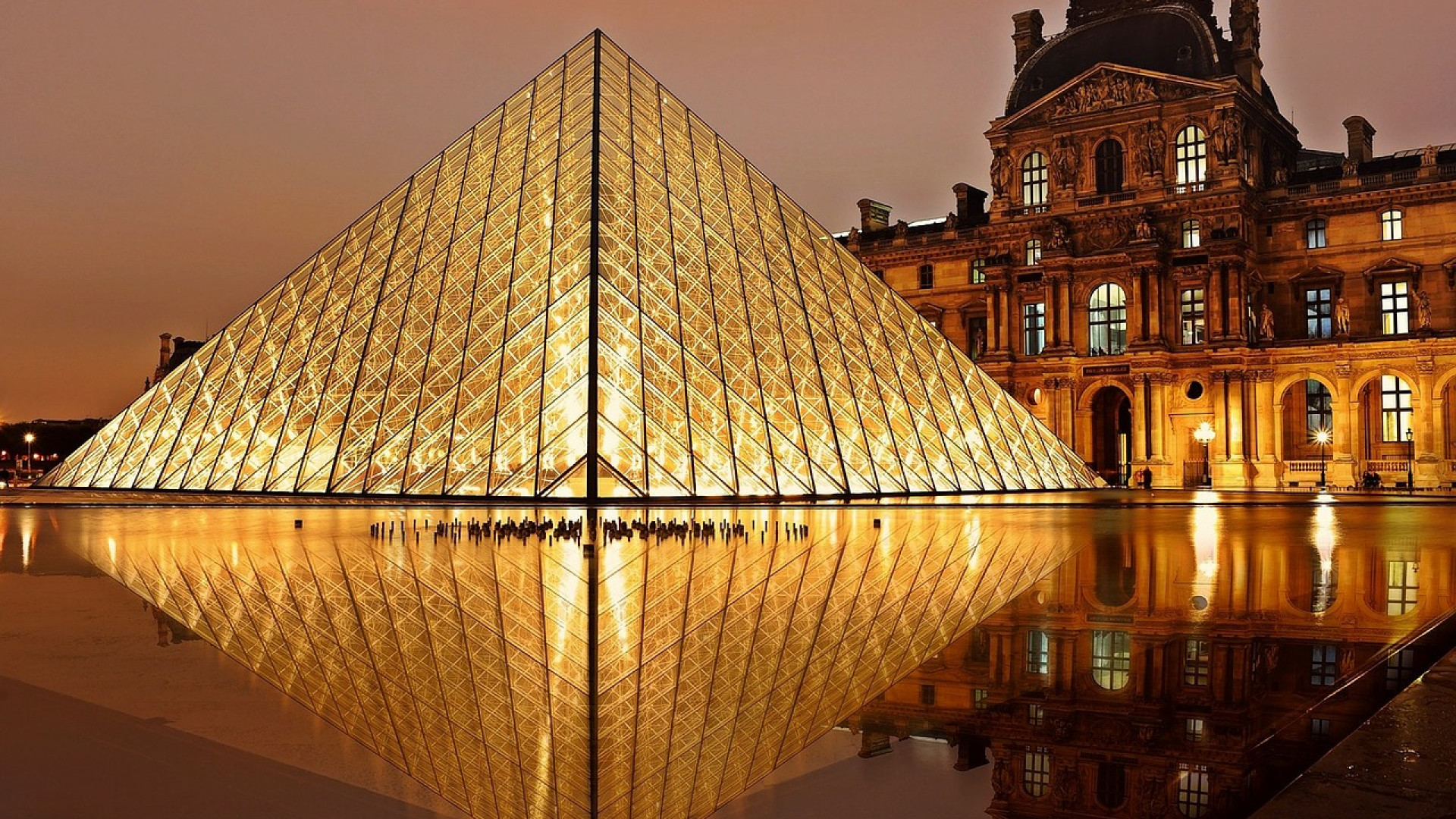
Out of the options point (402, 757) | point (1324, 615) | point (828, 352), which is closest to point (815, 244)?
point (828, 352)

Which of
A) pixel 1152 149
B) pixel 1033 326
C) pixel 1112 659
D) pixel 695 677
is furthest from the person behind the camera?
pixel 1033 326

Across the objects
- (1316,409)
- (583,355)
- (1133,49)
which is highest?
(1133,49)

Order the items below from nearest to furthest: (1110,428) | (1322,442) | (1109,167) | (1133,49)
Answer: (1322,442), (1109,167), (1133,49), (1110,428)

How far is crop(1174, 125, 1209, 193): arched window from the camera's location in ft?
146

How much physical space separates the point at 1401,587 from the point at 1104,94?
129ft

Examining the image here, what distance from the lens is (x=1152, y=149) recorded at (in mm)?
44969

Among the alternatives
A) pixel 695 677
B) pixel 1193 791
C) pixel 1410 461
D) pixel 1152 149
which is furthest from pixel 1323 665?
pixel 1152 149

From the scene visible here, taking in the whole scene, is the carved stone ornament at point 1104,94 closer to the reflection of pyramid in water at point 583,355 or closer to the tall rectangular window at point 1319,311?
the tall rectangular window at point 1319,311

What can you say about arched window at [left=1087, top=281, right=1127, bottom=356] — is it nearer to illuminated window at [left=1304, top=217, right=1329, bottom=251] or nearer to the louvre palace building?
the louvre palace building

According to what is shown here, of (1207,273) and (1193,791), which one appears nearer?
(1193,791)

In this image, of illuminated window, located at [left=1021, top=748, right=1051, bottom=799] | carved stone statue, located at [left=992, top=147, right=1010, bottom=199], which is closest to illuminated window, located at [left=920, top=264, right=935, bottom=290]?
carved stone statue, located at [left=992, top=147, right=1010, bottom=199]

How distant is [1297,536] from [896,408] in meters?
12.3

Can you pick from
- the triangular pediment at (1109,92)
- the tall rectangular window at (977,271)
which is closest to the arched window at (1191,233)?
the triangular pediment at (1109,92)

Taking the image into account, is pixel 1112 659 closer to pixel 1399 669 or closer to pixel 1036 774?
pixel 1399 669
